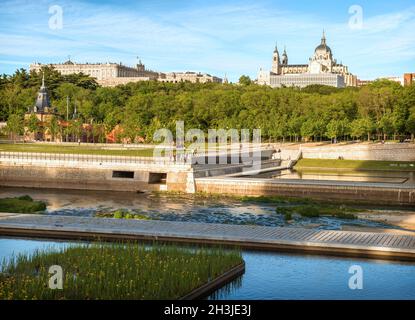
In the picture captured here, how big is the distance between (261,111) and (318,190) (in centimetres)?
6710

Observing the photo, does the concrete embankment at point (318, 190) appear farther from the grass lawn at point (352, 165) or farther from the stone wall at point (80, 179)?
the grass lawn at point (352, 165)

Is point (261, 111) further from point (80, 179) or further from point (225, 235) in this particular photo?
point (225, 235)

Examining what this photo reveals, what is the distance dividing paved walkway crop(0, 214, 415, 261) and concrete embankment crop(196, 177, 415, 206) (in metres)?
18.0

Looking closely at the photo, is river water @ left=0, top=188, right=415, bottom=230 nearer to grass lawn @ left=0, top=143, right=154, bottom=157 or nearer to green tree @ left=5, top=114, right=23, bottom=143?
grass lawn @ left=0, top=143, right=154, bottom=157

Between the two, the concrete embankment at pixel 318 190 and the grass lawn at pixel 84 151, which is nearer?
the concrete embankment at pixel 318 190

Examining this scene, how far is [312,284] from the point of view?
758 inches

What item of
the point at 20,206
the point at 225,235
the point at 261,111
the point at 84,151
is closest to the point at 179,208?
the point at 20,206

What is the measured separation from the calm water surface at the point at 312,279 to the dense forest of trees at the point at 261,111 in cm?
6614

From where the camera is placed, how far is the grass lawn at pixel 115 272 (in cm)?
1639

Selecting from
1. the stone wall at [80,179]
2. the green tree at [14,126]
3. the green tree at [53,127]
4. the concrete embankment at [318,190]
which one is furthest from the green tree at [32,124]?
the concrete embankment at [318,190]

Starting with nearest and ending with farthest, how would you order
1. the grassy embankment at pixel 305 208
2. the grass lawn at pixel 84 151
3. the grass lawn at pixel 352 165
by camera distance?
the grassy embankment at pixel 305 208, the grass lawn at pixel 84 151, the grass lawn at pixel 352 165

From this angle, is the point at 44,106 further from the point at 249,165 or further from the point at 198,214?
the point at 198,214

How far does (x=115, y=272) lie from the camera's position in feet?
59.5

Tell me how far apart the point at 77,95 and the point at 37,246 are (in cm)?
10577
